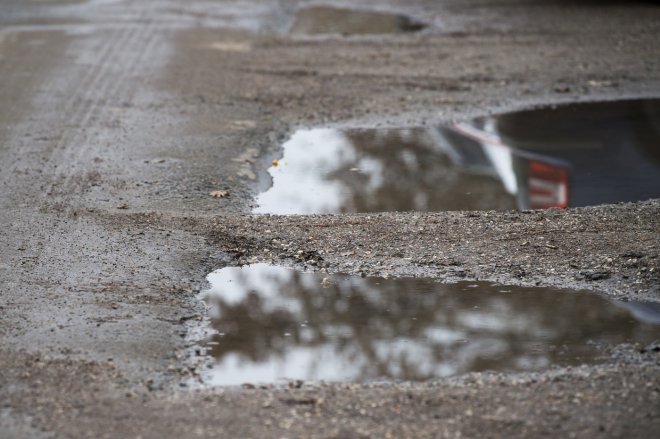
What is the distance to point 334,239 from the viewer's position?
25.4ft

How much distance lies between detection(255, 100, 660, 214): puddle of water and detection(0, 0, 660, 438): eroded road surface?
37 millimetres

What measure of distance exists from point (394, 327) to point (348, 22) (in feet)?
38.5

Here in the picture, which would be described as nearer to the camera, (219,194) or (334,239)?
(334,239)

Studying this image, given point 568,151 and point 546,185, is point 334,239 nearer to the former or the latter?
point 546,185

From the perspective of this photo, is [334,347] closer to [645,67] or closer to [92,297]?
[92,297]

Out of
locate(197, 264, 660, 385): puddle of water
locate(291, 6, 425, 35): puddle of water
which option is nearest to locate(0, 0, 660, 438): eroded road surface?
locate(197, 264, 660, 385): puddle of water

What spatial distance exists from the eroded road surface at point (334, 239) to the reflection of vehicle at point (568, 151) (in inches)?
1.6

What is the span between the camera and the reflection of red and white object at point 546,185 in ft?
28.5

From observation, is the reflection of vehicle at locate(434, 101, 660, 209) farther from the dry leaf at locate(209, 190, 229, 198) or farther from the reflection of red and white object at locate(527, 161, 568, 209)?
the dry leaf at locate(209, 190, 229, 198)

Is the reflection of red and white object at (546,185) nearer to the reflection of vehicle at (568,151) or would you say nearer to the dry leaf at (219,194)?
the reflection of vehicle at (568,151)

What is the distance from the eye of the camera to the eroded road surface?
17.5 feet

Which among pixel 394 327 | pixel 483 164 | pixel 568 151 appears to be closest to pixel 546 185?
pixel 483 164

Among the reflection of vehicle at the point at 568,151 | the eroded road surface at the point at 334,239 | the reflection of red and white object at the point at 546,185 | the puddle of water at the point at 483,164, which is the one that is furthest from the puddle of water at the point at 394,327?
the reflection of vehicle at the point at 568,151

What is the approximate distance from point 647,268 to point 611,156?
10.5ft
